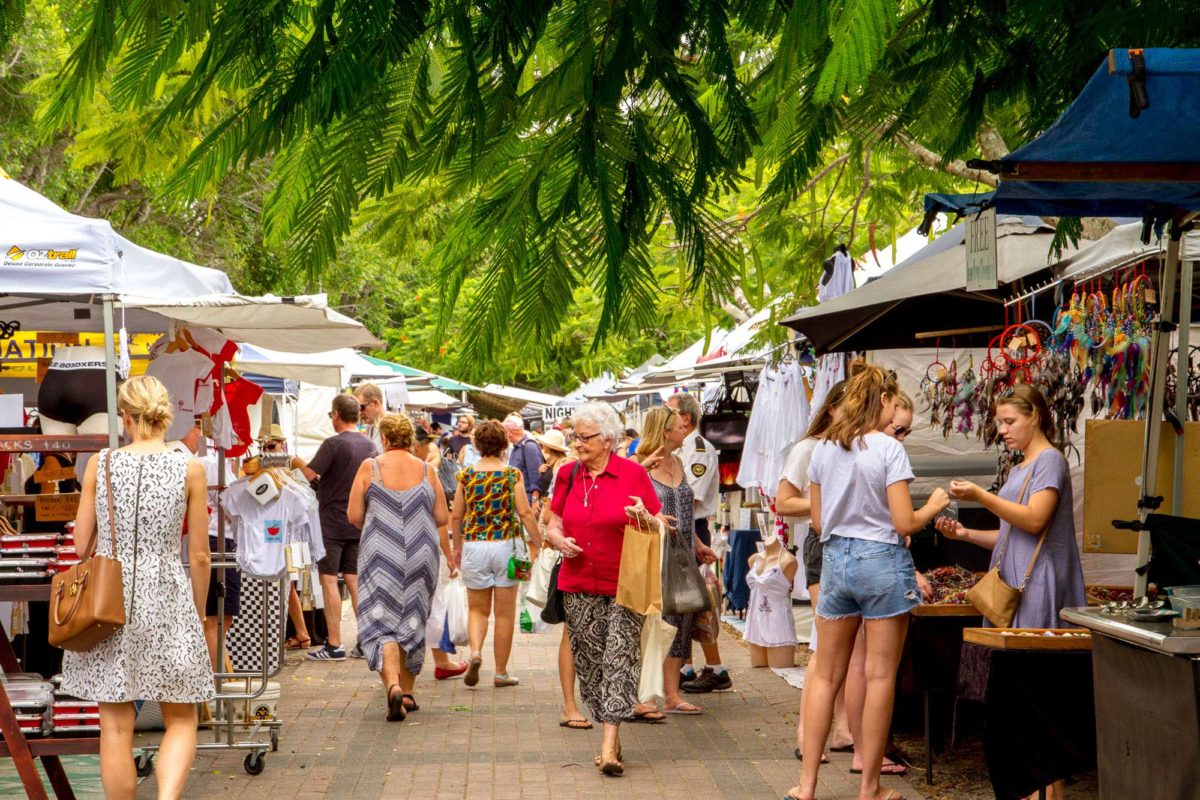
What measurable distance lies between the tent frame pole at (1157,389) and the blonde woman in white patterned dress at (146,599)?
12.3 feet

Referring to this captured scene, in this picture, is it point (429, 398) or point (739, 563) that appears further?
point (429, 398)

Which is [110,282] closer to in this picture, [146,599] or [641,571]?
[146,599]

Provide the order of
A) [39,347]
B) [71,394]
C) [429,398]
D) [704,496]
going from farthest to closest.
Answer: [429,398] → [704,496] → [39,347] → [71,394]

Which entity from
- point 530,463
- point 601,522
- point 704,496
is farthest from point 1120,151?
point 530,463

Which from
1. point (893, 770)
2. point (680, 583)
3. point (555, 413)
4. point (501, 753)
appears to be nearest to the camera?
point (893, 770)

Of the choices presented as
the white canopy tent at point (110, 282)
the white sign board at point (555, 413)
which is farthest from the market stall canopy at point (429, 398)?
the white canopy tent at point (110, 282)

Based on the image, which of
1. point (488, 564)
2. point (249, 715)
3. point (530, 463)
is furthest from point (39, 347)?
point (530, 463)

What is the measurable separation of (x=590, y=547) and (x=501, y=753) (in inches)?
51.7

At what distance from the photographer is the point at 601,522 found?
8.02 metres

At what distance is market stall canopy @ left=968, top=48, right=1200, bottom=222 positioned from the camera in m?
3.71

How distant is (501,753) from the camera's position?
8.23 meters

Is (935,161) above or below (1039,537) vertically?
above

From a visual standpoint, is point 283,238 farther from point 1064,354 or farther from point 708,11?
point 1064,354

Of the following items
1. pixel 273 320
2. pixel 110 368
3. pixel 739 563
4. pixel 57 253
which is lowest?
pixel 739 563
